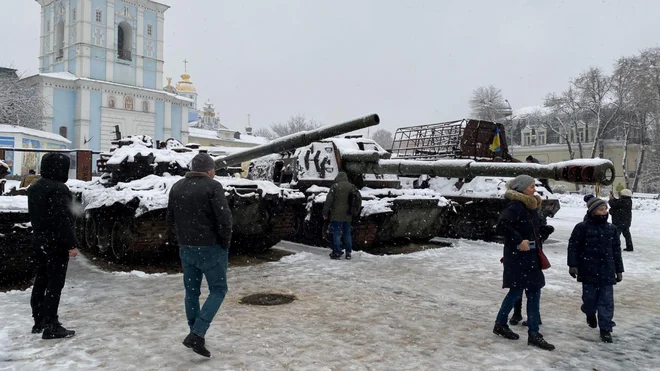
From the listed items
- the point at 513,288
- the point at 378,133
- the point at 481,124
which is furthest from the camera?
the point at 378,133

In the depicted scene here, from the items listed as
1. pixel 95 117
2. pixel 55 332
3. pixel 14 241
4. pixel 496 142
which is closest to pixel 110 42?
pixel 95 117

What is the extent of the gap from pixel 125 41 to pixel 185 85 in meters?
23.6

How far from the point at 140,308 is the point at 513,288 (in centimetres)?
355

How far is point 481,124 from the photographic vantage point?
13.9 meters

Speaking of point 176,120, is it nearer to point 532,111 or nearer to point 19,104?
point 19,104

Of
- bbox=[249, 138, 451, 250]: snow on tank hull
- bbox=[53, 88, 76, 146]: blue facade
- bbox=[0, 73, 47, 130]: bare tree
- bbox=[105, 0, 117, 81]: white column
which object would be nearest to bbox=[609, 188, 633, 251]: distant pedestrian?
bbox=[249, 138, 451, 250]: snow on tank hull

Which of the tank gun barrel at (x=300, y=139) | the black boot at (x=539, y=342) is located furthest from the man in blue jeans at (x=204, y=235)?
the tank gun barrel at (x=300, y=139)

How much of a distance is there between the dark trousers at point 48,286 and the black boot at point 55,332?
0.13 ft

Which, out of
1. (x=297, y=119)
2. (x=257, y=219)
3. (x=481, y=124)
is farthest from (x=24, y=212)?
(x=297, y=119)

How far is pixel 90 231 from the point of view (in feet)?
28.0

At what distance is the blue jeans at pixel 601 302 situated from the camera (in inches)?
180

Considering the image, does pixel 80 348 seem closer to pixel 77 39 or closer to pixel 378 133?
pixel 77 39

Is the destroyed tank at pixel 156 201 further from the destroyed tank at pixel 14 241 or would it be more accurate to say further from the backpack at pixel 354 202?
the destroyed tank at pixel 14 241

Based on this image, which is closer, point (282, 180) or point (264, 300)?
point (264, 300)
